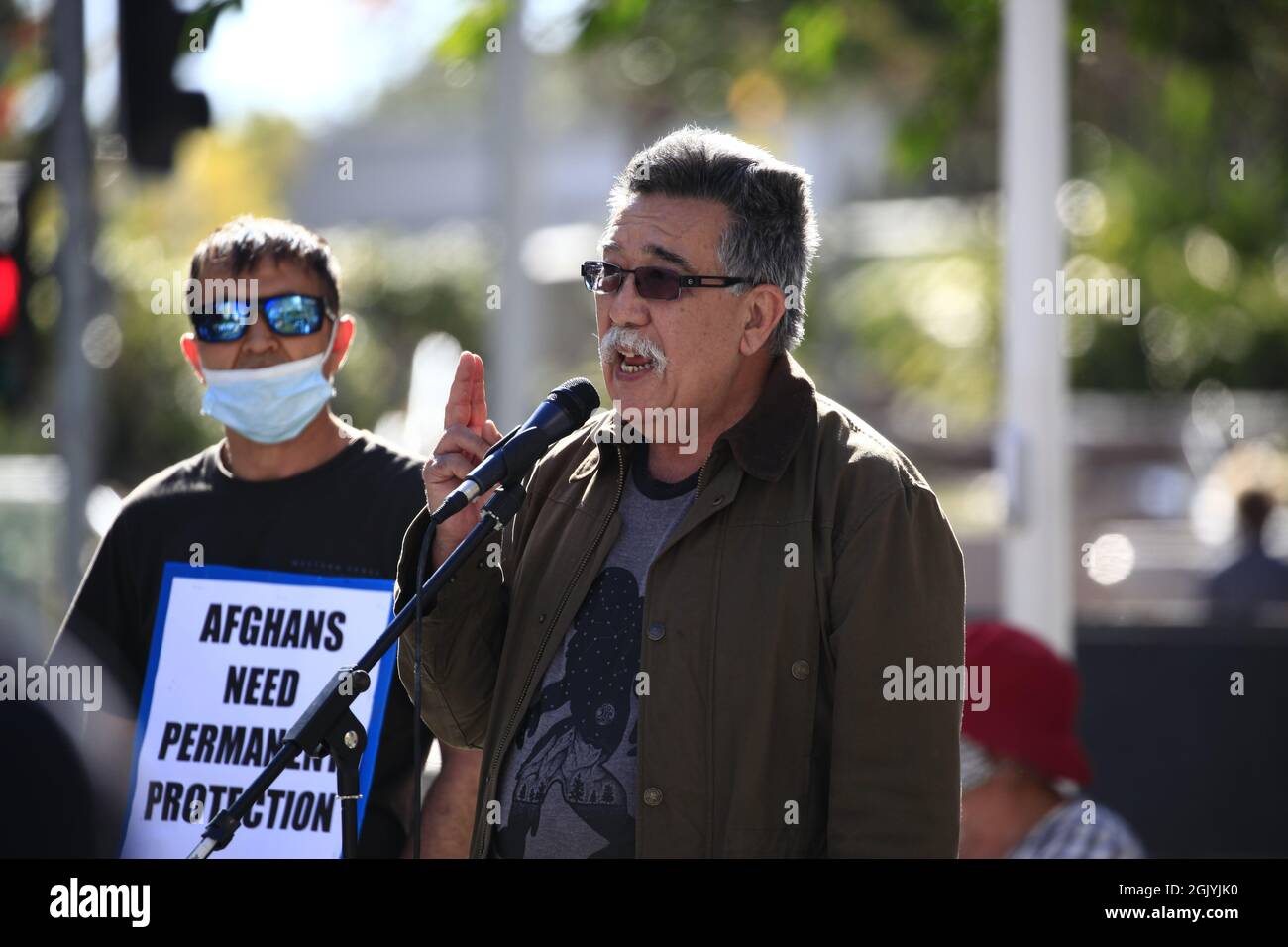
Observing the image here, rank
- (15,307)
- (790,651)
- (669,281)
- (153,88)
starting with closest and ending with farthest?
(790,651) → (669,281) → (153,88) → (15,307)

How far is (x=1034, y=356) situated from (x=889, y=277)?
19.5 m

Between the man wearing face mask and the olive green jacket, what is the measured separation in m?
0.64

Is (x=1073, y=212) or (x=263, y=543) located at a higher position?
(x=1073, y=212)

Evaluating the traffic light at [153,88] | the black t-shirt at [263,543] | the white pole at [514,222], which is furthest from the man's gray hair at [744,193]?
the white pole at [514,222]

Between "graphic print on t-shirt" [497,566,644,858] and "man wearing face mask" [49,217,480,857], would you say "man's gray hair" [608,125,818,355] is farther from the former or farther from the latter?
"man wearing face mask" [49,217,480,857]

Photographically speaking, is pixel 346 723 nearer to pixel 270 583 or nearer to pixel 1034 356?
pixel 270 583

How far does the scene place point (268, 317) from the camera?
4.04m

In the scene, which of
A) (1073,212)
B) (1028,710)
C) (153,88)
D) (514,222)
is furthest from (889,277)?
(1028,710)

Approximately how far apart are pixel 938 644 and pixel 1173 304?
64.1 feet

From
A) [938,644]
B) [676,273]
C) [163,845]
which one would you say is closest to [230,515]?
[163,845]

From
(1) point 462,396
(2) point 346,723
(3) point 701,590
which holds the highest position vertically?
(1) point 462,396

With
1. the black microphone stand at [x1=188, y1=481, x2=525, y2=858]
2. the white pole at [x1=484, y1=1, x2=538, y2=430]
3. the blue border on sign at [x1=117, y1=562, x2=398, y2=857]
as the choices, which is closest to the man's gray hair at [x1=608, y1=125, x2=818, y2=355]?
the black microphone stand at [x1=188, y1=481, x2=525, y2=858]

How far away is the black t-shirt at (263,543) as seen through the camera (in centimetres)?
384
